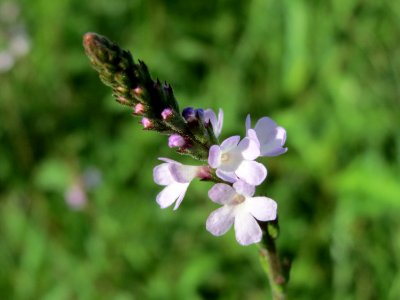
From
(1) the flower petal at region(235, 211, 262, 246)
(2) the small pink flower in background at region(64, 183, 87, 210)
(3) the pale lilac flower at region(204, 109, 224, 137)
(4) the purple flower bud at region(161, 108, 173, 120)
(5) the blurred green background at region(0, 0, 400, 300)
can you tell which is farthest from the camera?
(2) the small pink flower in background at region(64, 183, 87, 210)

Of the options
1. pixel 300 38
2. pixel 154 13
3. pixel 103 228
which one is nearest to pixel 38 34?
pixel 154 13

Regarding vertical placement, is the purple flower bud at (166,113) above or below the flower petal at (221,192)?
above

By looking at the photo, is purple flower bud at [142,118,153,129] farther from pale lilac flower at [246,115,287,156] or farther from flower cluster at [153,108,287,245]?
pale lilac flower at [246,115,287,156]

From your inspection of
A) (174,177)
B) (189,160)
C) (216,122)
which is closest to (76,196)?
(189,160)

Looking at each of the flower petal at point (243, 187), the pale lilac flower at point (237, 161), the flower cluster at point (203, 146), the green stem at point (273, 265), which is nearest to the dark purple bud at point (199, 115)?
the flower cluster at point (203, 146)

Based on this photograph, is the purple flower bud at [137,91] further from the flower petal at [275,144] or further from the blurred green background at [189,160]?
the blurred green background at [189,160]

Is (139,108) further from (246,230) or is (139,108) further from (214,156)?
(246,230)

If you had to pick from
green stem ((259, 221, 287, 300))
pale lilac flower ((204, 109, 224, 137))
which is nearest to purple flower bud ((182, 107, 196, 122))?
pale lilac flower ((204, 109, 224, 137))
